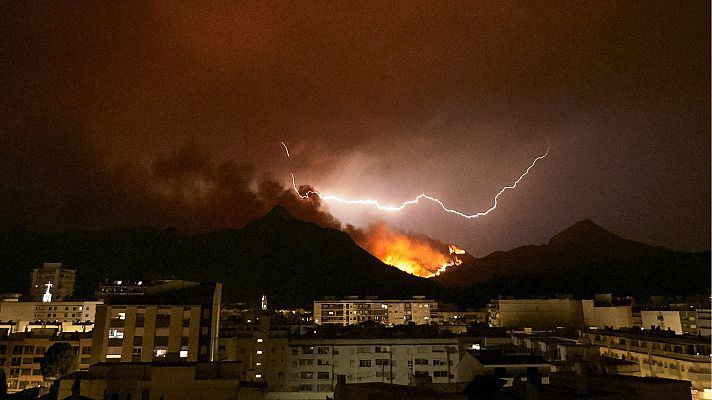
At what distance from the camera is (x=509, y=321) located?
6353cm

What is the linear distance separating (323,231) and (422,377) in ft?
531

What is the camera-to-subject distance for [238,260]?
14712cm

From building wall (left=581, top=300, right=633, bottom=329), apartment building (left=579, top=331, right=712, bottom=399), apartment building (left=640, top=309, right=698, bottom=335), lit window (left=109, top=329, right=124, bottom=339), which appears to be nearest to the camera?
apartment building (left=579, top=331, right=712, bottom=399)

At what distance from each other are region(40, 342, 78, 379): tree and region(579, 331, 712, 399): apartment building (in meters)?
43.4

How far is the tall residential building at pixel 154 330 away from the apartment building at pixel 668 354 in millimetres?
31454

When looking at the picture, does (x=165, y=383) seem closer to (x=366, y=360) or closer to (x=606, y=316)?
(x=366, y=360)

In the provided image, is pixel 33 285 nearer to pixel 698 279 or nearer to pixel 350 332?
pixel 350 332

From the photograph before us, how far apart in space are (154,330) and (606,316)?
51814 millimetres

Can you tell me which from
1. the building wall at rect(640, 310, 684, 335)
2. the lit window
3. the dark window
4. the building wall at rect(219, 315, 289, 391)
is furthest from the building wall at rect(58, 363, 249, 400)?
the building wall at rect(640, 310, 684, 335)

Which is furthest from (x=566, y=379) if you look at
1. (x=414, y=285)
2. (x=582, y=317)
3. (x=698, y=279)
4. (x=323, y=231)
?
(x=323, y=231)

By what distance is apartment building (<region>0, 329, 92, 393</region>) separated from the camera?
138ft

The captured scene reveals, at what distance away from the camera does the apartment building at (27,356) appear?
42000mm

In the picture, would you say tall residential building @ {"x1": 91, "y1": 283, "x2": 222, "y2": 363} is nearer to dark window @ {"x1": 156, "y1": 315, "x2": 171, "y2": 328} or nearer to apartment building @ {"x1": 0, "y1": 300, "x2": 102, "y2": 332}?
dark window @ {"x1": 156, "y1": 315, "x2": 171, "y2": 328}

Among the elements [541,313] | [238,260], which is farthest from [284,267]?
[541,313]
